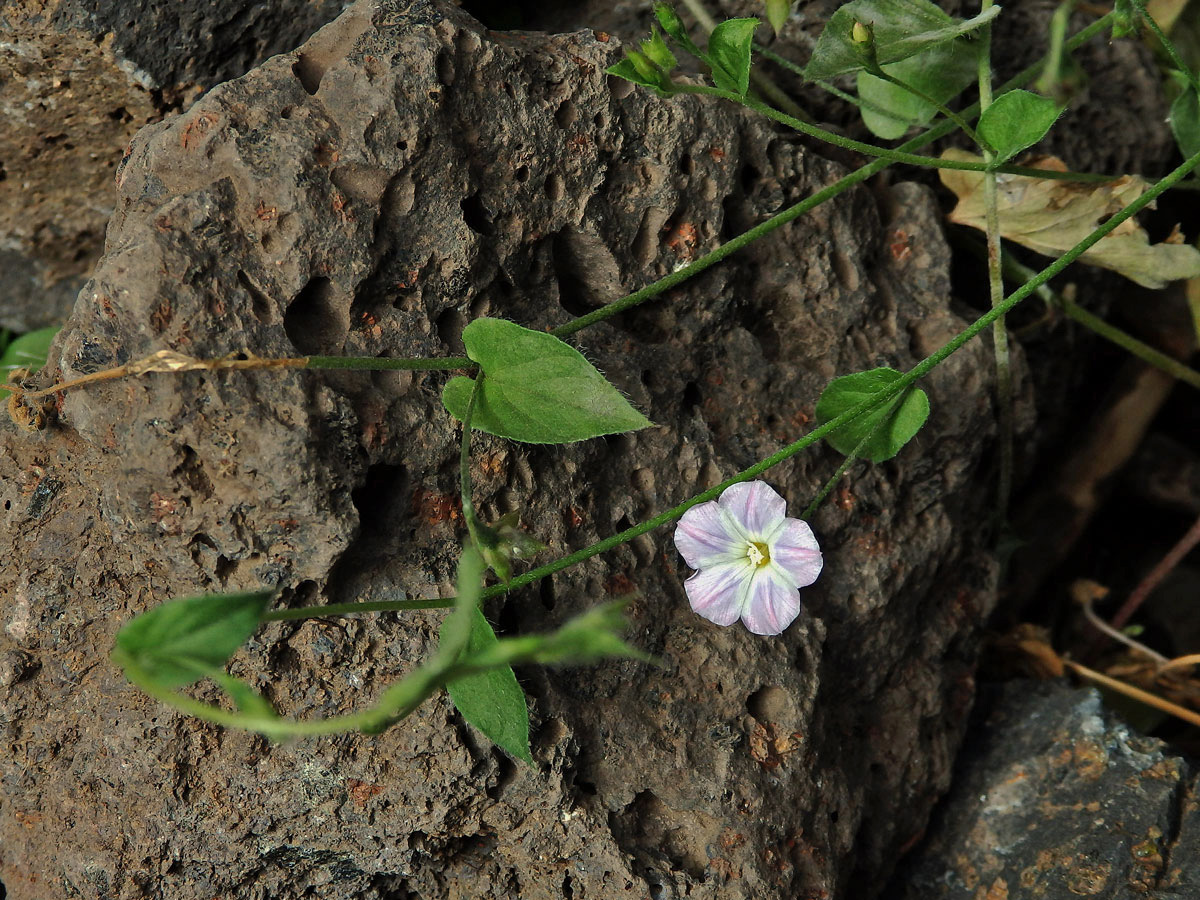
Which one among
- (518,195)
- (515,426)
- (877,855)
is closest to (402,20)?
(518,195)

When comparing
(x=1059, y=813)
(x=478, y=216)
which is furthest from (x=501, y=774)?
(x=1059, y=813)

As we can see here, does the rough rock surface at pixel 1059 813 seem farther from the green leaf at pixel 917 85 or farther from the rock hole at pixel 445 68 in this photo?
the rock hole at pixel 445 68

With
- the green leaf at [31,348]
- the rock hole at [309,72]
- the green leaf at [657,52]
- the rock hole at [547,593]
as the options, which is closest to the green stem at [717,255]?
the green leaf at [657,52]

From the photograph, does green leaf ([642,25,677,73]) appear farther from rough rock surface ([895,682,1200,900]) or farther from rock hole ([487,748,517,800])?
rough rock surface ([895,682,1200,900])

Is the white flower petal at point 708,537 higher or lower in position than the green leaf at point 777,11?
lower

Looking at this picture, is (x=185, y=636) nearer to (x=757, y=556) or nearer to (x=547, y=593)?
(x=547, y=593)

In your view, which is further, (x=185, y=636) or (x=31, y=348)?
(x=31, y=348)
